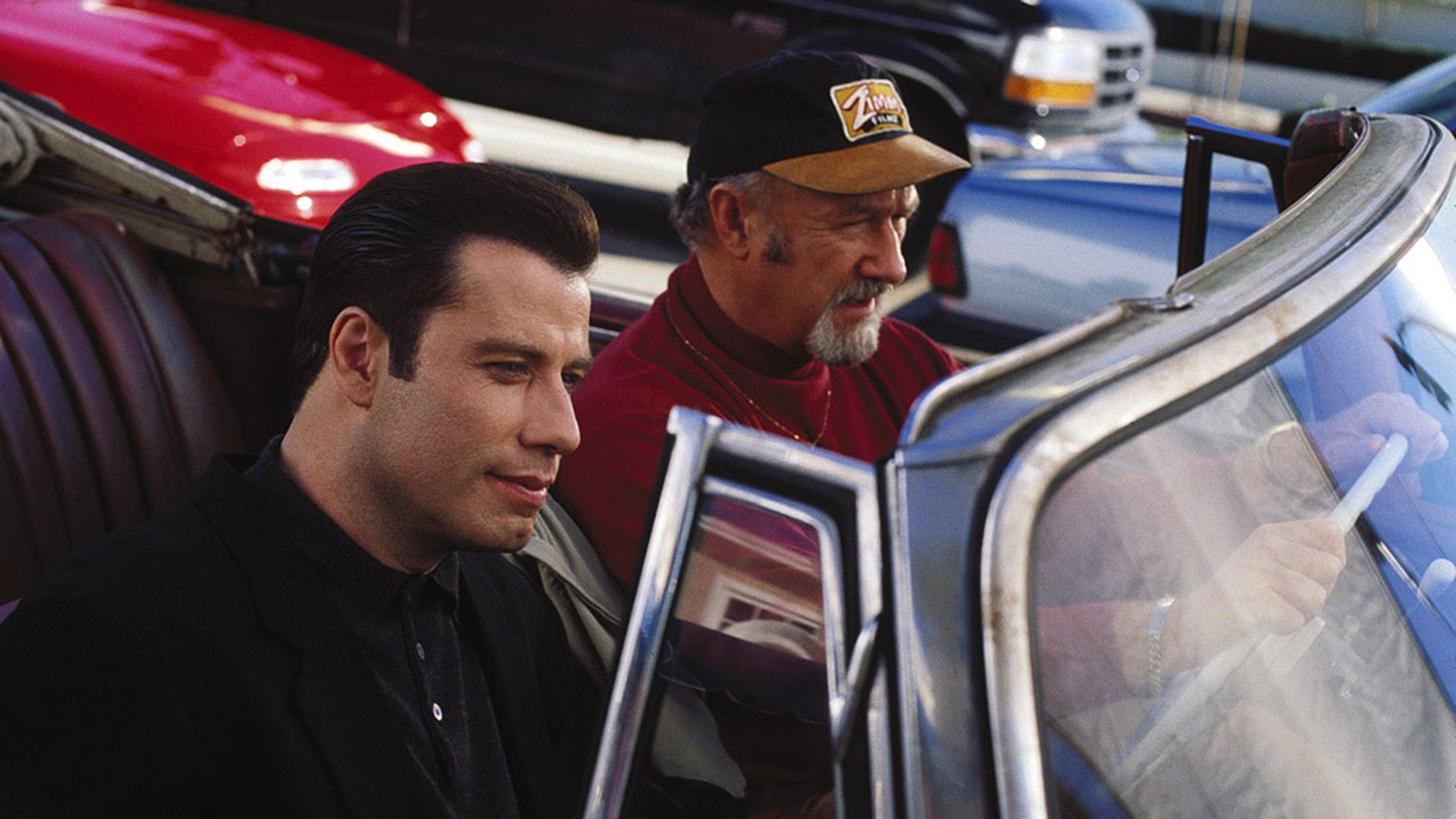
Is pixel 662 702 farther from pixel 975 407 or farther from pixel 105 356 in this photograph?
pixel 105 356

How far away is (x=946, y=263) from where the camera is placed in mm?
4988

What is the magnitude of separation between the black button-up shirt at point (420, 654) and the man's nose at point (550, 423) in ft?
0.57

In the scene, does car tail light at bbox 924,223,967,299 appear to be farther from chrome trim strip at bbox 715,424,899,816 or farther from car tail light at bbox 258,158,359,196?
chrome trim strip at bbox 715,424,899,816

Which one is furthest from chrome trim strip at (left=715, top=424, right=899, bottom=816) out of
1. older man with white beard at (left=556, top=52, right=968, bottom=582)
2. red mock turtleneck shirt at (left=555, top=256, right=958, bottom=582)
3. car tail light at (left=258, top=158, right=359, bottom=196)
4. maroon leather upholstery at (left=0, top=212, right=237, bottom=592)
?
car tail light at (left=258, top=158, right=359, bottom=196)

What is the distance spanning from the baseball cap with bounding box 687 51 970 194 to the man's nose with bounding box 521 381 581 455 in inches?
38.2

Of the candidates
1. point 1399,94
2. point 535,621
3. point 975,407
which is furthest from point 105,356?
point 1399,94

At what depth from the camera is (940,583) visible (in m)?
1.04

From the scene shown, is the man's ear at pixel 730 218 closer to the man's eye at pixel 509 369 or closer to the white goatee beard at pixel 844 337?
the white goatee beard at pixel 844 337

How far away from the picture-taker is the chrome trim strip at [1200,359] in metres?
1.02

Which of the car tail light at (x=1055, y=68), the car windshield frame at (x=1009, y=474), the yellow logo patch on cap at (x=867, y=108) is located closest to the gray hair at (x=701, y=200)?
the yellow logo patch on cap at (x=867, y=108)

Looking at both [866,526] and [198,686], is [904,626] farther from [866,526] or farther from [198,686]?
[198,686]

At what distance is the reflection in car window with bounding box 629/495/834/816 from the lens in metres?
1.11

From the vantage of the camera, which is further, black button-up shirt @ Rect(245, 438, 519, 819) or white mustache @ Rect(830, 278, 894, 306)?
white mustache @ Rect(830, 278, 894, 306)

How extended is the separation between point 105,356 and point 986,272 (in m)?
2.92
